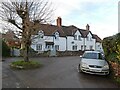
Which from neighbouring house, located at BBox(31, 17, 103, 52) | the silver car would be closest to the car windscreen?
the silver car

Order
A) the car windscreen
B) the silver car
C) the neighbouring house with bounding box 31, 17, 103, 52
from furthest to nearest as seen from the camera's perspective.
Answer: the neighbouring house with bounding box 31, 17, 103, 52, the car windscreen, the silver car

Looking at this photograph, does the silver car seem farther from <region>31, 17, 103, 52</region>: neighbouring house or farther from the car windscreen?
<region>31, 17, 103, 52</region>: neighbouring house

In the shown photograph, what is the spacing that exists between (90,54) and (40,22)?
621 cm

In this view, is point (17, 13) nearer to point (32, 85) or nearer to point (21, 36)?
point (21, 36)

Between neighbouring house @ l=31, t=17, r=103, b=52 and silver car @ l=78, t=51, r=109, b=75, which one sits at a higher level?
neighbouring house @ l=31, t=17, r=103, b=52

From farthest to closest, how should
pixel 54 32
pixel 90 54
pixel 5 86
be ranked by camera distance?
pixel 54 32
pixel 90 54
pixel 5 86

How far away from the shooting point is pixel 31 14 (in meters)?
18.5

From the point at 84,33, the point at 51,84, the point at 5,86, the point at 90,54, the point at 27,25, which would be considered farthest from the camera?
the point at 84,33

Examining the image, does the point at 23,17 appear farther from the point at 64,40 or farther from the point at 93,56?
the point at 64,40

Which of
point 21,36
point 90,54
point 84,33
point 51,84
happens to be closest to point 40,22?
point 21,36

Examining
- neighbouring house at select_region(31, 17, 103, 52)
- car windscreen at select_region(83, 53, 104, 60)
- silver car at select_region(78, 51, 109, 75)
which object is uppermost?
neighbouring house at select_region(31, 17, 103, 52)

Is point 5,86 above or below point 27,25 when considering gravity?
below

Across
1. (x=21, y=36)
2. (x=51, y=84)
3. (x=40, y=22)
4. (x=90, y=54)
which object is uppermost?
(x=40, y=22)

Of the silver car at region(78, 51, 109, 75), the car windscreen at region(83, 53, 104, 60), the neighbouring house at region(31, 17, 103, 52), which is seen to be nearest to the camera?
the silver car at region(78, 51, 109, 75)
